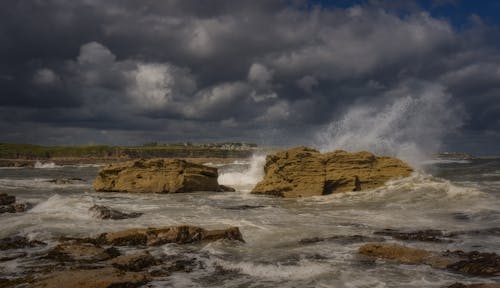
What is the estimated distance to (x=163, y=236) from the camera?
12297 mm

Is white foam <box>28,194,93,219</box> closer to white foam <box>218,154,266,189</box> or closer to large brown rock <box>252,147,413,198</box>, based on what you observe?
large brown rock <box>252,147,413,198</box>

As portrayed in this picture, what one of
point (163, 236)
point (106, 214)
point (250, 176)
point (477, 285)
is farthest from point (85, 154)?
point (477, 285)

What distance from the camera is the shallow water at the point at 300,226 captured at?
8805 mm

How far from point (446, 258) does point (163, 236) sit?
22.8ft

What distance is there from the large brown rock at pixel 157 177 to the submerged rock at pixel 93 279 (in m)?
21.2

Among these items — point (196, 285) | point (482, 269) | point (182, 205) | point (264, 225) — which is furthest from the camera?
point (182, 205)

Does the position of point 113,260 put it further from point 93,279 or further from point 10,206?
point 10,206

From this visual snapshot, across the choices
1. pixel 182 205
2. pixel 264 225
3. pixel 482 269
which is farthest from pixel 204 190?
pixel 482 269

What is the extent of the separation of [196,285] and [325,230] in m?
6.75

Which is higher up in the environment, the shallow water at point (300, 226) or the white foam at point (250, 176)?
the white foam at point (250, 176)

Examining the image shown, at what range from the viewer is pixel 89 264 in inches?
381

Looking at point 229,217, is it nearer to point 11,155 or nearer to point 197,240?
point 197,240

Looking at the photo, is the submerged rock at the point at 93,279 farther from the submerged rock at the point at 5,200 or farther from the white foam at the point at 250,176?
the white foam at the point at 250,176

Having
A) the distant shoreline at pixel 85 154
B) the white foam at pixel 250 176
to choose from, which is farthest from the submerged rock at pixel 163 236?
the distant shoreline at pixel 85 154
